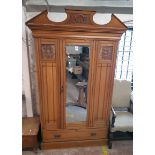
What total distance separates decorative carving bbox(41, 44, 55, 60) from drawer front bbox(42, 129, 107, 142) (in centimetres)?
115

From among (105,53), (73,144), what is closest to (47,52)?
(105,53)

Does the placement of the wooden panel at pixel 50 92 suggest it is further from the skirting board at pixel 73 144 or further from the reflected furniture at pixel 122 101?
the reflected furniture at pixel 122 101

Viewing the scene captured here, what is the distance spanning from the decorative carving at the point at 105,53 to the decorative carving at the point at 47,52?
0.63 m

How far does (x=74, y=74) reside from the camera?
2.29 m

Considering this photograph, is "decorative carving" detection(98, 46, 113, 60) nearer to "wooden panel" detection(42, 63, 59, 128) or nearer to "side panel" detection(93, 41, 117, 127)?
"side panel" detection(93, 41, 117, 127)

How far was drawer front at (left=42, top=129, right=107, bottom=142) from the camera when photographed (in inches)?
101

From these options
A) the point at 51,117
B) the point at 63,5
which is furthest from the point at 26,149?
the point at 63,5

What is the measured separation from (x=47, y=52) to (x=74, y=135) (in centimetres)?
136

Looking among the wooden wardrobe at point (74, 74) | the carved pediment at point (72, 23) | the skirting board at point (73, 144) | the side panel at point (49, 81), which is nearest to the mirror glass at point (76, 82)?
the wooden wardrobe at point (74, 74)

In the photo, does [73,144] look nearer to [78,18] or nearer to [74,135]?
[74,135]

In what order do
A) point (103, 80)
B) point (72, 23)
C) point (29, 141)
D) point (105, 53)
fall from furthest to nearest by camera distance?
point (29, 141) < point (103, 80) < point (105, 53) < point (72, 23)

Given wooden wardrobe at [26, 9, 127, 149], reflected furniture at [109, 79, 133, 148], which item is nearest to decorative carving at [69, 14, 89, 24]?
wooden wardrobe at [26, 9, 127, 149]

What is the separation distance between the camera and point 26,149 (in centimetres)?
263
